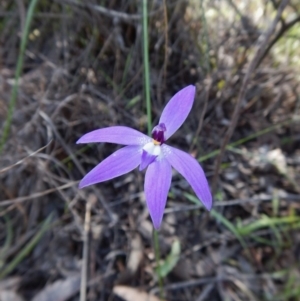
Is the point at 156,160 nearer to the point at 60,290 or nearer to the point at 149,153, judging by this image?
the point at 149,153

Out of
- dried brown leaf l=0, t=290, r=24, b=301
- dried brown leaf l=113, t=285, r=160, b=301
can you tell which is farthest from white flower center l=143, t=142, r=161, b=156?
dried brown leaf l=0, t=290, r=24, b=301

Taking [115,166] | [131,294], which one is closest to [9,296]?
[131,294]

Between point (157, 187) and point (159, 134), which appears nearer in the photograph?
point (157, 187)

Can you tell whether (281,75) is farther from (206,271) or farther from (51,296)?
(51,296)

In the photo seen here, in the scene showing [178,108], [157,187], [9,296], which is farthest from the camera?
[9,296]

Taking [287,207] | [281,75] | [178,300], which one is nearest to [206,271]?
[178,300]

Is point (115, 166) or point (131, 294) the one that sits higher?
point (115, 166)

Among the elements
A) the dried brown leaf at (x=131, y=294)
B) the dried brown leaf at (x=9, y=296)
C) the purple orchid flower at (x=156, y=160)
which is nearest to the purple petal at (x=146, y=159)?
the purple orchid flower at (x=156, y=160)

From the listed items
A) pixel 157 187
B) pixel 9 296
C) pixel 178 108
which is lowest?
pixel 9 296
